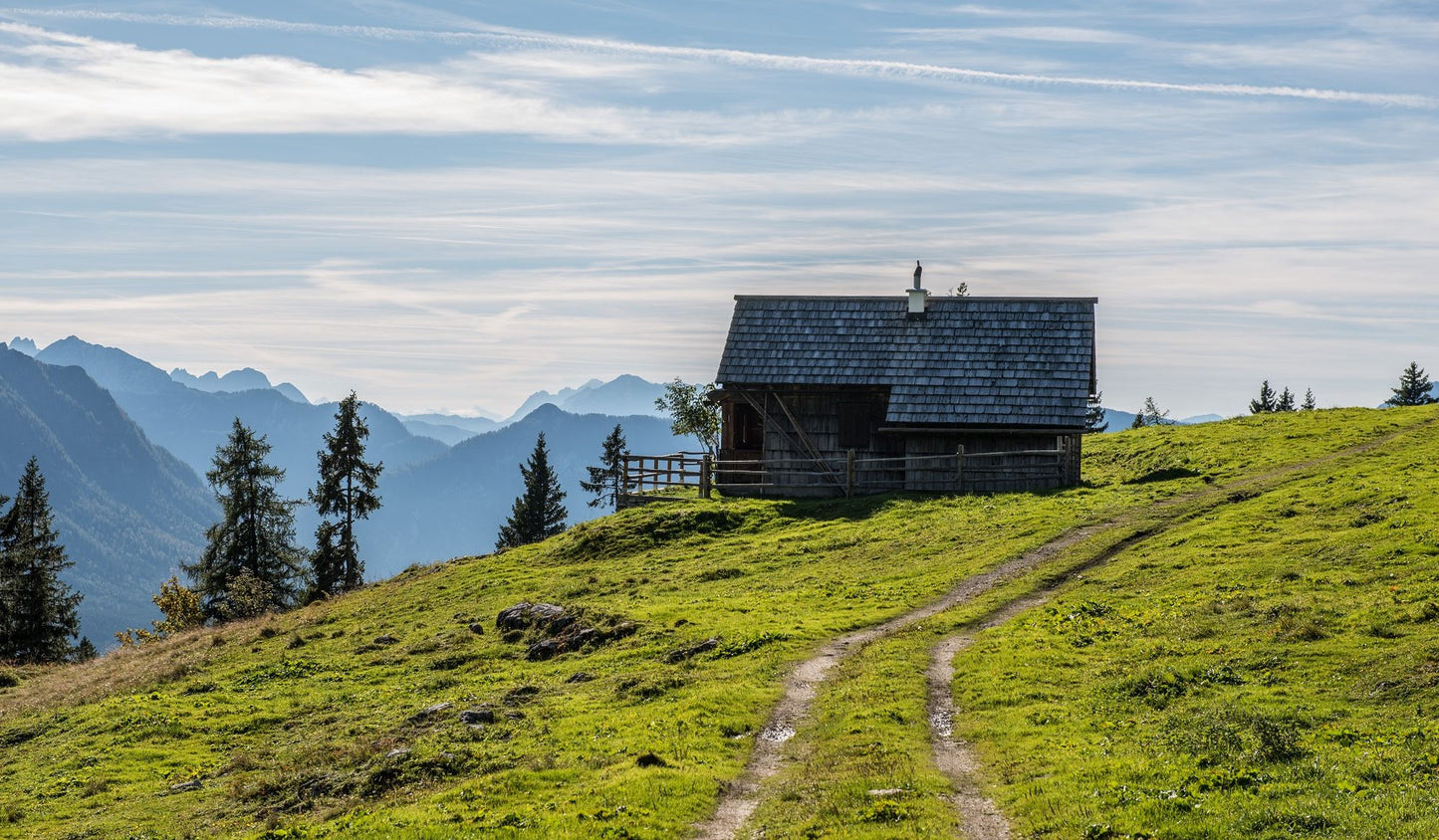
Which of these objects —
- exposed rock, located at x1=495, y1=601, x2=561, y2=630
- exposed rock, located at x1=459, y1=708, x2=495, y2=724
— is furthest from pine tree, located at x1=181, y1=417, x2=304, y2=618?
exposed rock, located at x1=459, y1=708, x2=495, y2=724

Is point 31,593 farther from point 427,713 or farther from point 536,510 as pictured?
point 427,713

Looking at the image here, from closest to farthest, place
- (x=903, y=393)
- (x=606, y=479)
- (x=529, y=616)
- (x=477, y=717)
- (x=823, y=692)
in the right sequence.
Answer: (x=823, y=692) < (x=477, y=717) < (x=529, y=616) < (x=903, y=393) < (x=606, y=479)

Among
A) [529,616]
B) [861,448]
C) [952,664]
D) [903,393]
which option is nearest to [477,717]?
[952,664]

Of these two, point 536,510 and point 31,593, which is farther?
point 536,510

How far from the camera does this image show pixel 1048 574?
30.8 m

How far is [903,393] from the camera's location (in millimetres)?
49719

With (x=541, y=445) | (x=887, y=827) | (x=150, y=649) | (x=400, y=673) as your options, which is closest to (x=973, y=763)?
(x=887, y=827)

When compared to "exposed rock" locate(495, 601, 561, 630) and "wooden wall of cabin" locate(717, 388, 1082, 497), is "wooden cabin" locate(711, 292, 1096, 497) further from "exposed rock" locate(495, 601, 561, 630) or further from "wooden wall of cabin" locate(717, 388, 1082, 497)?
"exposed rock" locate(495, 601, 561, 630)

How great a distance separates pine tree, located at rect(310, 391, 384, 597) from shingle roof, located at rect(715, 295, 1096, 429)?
2857 cm

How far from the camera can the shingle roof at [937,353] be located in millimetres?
48719

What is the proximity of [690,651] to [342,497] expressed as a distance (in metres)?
50.5

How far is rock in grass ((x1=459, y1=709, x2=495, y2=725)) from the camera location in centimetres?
2183

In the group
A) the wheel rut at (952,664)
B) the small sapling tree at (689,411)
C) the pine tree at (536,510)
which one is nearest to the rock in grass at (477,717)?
the wheel rut at (952,664)

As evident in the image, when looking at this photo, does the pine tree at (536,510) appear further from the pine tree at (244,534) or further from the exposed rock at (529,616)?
the exposed rock at (529,616)
